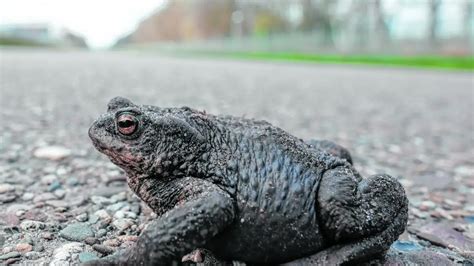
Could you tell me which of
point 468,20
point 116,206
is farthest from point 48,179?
point 468,20

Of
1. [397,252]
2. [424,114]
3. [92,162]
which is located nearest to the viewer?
[397,252]

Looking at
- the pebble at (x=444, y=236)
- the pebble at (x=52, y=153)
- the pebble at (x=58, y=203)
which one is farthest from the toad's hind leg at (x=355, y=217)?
the pebble at (x=52, y=153)

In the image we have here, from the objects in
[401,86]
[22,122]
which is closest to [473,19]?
[401,86]

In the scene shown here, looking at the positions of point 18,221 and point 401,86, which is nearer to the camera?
point 18,221

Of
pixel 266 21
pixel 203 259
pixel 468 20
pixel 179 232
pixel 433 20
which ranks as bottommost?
pixel 203 259

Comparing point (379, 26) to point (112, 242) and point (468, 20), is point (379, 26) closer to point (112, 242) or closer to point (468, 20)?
point (468, 20)

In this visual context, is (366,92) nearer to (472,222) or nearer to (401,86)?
(401,86)
